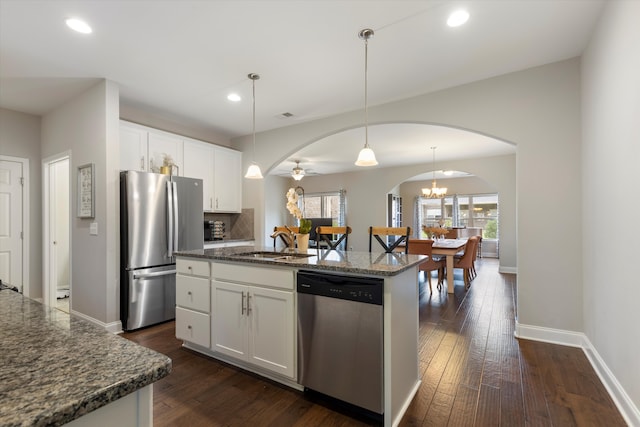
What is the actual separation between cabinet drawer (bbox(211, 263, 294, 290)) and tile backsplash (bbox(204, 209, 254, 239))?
2.54 meters

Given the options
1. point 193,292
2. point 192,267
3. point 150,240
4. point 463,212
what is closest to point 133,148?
point 150,240

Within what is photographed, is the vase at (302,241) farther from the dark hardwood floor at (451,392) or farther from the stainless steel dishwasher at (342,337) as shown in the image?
the dark hardwood floor at (451,392)

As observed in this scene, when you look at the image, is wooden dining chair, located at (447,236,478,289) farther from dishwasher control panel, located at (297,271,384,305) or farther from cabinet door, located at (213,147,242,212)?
dishwasher control panel, located at (297,271,384,305)

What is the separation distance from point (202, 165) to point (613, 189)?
4.53 m

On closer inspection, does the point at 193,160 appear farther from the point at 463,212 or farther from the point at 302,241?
the point at 463,212

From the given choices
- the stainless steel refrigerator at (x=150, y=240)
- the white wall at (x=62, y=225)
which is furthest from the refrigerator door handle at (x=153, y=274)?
the white wall at (x=62, y=225)

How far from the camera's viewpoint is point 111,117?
328cm

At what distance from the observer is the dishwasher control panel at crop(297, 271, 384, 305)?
174cm

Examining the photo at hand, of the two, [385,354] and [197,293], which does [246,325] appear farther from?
[385,354]

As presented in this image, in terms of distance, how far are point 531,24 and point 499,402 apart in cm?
276

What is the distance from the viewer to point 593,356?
247 centimetres

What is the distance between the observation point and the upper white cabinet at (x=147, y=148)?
363 cm

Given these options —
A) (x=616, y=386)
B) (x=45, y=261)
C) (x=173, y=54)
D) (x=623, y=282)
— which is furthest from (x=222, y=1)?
(x=45, y=261)

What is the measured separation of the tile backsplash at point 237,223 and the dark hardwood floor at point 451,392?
2214 mm
